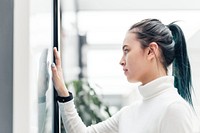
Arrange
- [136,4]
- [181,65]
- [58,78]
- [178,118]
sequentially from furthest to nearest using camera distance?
[136,4], [181,65], [58,78], [178,118]

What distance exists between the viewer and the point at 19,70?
577mm

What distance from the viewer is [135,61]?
115 centimetres

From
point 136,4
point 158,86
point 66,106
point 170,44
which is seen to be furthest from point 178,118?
point 136,4

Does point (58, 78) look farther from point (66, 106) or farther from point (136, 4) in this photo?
point (136, 4)

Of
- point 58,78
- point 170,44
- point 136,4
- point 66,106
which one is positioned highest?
point 136,4

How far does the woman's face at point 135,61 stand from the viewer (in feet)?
3.77

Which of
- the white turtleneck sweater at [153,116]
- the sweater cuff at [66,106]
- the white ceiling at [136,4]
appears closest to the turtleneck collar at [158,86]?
the white turtleneck sweater at [153,116]

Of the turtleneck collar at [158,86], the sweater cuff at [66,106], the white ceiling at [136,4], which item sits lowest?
the sweater cuff at [66,106]

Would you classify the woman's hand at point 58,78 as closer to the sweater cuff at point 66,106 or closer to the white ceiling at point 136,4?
the sweater cuff at point 66,106

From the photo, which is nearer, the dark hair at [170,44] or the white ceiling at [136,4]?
the dark hair at [170,44]

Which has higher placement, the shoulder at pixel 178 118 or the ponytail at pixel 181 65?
the ponytail at pixel 181 65

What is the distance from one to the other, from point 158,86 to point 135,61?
121 mm

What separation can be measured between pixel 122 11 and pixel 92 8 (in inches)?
9.0

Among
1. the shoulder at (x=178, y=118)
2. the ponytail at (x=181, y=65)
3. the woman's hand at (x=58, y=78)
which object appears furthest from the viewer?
the ponytail at (x=181, y=65)
